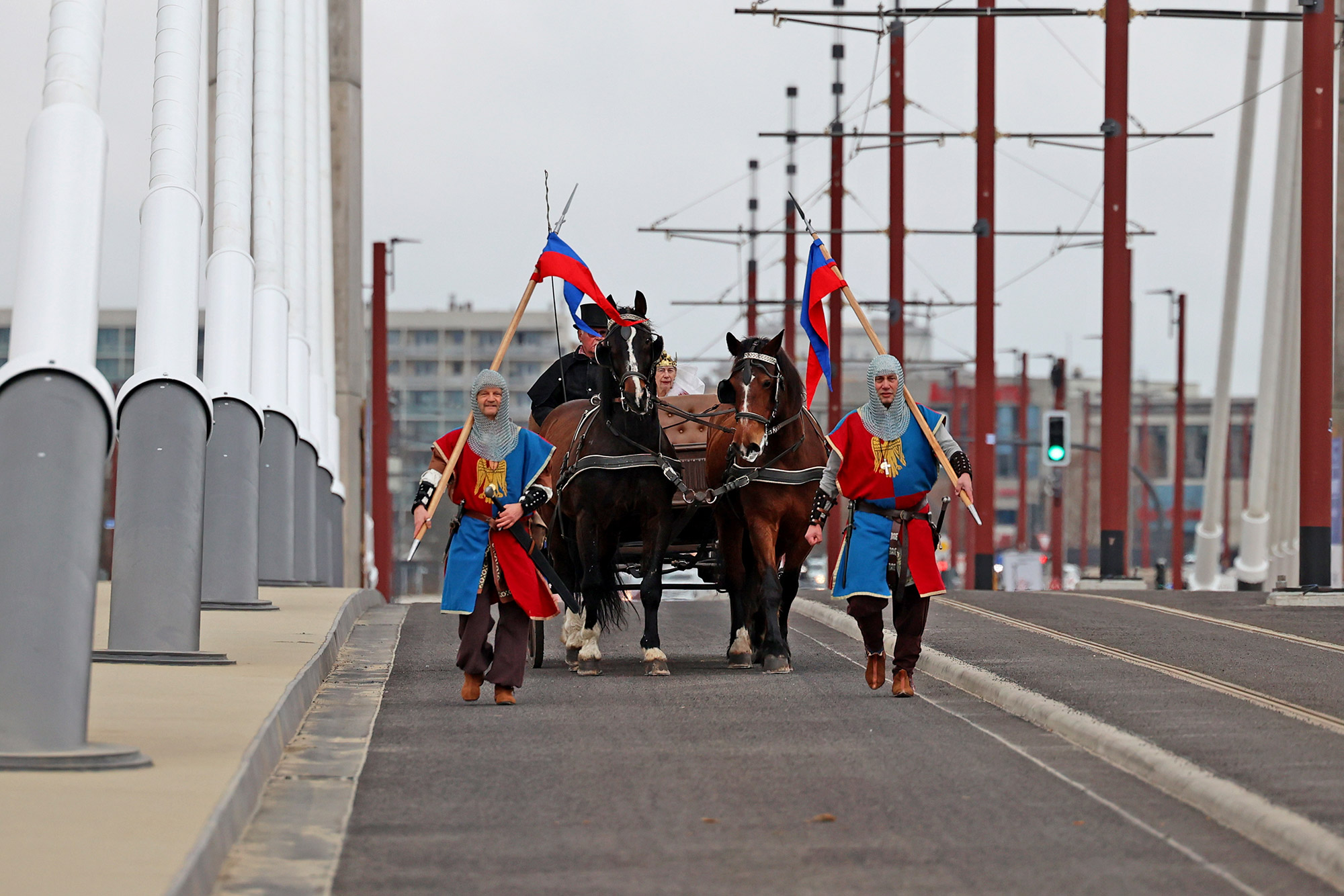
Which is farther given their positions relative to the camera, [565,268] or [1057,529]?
[1057,529]

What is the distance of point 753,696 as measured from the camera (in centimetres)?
1356

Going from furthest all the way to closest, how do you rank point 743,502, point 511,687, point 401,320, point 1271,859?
point 401,320 → point 743,502 → point 511,687 → point 1271,859

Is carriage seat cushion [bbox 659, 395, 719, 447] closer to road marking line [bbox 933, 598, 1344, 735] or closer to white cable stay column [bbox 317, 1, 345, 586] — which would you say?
road marking line [bbox 933, 598, 1344, 735]

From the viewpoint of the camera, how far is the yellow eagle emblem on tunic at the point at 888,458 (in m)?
13.8

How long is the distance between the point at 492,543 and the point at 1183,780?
5.17 meters

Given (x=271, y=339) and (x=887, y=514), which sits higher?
(x=271, y=339)

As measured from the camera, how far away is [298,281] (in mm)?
35500

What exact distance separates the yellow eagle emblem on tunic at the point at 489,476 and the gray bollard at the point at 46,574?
14.1 ft

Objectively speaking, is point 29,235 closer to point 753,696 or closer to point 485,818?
point 485,818

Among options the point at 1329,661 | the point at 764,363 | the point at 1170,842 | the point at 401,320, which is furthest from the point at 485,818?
the point at 401,320

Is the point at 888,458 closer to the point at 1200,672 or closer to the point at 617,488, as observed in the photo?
the point at 617,488

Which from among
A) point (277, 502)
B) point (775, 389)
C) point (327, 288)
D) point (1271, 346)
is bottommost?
point (277, 502)

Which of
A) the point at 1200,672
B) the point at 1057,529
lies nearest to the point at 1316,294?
the point at 1200,672

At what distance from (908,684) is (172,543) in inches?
188
